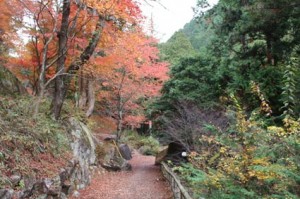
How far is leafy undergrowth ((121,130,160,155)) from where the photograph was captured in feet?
80.7

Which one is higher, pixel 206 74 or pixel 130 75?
pixel 130 75

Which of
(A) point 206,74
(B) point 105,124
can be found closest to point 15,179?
(A) point 206,74

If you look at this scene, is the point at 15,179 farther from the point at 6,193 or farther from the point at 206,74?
the point at 206,74

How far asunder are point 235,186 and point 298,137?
902mm

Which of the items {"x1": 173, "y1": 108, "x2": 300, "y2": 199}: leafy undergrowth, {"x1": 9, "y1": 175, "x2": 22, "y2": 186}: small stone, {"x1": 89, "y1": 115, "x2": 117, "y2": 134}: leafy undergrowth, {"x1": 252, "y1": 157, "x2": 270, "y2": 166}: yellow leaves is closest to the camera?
{"x1": 173, "y1": 108, "x2": 300, "y2": 199}: leafy undergrowth

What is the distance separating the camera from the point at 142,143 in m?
26.1

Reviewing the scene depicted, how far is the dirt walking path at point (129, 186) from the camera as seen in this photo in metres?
9.35

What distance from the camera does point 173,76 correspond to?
13680 mm

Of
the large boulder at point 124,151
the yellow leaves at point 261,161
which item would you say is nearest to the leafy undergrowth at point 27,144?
the yellow leaves at point 261,161

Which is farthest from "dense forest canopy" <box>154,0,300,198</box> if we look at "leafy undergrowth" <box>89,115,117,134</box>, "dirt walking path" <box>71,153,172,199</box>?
"leafy undergrowth" <box>89,115,117,134</box>

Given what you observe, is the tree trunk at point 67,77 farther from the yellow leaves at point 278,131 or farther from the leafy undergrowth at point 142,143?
the leafy undergrowth at point 142,143

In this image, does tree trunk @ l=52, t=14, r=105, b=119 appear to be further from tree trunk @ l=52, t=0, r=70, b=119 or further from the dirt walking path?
the dirt walking path

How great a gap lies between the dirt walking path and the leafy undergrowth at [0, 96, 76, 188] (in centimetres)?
175

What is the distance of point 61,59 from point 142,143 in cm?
1784
